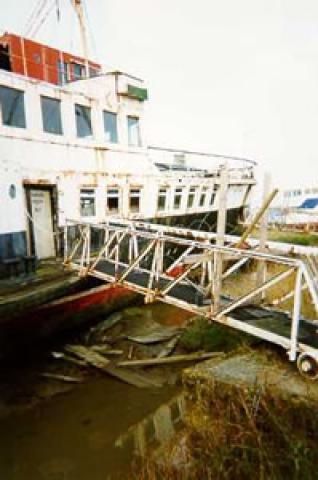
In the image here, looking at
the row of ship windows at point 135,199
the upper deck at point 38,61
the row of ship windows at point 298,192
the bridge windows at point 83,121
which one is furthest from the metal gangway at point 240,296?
the row of ship windows at point 298,192

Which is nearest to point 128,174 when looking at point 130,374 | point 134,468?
point 130,374

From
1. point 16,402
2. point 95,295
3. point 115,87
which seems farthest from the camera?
point 115,87

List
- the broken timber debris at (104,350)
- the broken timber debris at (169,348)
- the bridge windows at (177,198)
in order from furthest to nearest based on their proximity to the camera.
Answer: the bridge windows at (177,198) < the broken timber debris at (104,350) < the broken timber debris at (169,348)

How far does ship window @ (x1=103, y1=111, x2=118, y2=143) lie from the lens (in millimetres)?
11703

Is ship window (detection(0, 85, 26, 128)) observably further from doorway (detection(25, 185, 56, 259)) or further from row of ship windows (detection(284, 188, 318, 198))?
row of ship windows (detection(284, 188, 318, 198))

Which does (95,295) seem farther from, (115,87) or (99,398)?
(115,87)

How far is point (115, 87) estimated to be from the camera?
11.7 m

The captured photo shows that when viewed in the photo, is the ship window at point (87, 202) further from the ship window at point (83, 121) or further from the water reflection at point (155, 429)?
the water reflection at point (155, 429)

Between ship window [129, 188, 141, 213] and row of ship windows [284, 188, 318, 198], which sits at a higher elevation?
ship window [129, 188, 141, 213]

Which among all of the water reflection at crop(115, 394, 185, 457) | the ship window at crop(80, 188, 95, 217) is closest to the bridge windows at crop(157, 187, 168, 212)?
the ship window at crop(80, 188, 95, 217)

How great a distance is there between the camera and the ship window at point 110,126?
461 inches

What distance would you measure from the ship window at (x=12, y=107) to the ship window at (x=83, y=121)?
1.92m

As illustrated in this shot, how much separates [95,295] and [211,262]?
206 inches

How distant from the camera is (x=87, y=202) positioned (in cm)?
1128
